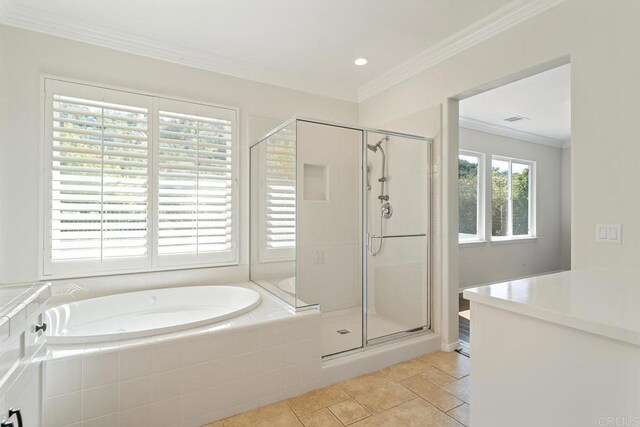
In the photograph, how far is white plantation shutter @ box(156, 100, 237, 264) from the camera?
112 inches

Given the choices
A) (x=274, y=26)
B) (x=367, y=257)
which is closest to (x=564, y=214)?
(x=367, y=257)

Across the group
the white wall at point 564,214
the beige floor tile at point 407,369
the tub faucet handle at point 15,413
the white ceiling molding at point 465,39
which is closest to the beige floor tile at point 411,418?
the beige floor tile at point 407,369

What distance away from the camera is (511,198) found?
5.41 meters

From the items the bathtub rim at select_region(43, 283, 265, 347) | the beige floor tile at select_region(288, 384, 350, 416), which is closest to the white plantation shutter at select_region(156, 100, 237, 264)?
the bathtub rim at select_region(43, 283, 265, 347)

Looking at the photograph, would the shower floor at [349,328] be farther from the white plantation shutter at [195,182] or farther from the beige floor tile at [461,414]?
the white plantation shutter at [195,182]

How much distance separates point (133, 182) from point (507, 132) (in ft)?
17.6

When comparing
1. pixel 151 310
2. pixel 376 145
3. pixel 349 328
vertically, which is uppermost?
pixel 376 145

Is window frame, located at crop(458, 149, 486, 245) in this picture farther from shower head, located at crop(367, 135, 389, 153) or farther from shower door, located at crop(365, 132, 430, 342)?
shower head, located at crop(367, 135, 389, 153)

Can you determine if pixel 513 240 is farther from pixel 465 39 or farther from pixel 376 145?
pixel 465 39

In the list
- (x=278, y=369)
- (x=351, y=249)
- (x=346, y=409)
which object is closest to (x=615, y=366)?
(x=346, y=409)

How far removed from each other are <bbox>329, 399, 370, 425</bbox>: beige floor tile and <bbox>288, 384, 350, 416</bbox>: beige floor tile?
1.8 inches

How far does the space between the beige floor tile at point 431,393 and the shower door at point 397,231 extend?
0.57 m

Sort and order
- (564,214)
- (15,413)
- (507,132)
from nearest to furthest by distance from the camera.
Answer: (15,413) → (507,132) → (564,214)

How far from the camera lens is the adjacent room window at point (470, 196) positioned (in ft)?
16.1
